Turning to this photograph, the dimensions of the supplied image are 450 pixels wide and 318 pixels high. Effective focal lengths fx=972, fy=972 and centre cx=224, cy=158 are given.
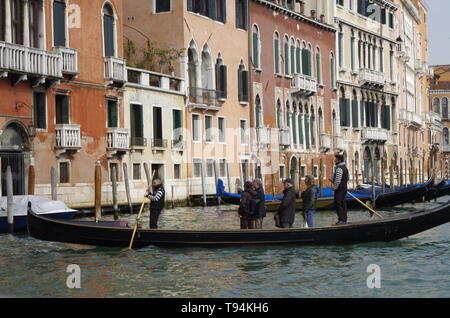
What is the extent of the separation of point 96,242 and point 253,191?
2.27m

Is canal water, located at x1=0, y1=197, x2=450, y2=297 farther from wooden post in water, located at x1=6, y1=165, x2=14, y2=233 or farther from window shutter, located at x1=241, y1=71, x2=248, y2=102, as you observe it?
window shutter, located at x1=241, y1=71, x2=248, y2=102

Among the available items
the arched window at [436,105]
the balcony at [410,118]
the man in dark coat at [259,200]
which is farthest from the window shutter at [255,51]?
the arched window at [436,105]

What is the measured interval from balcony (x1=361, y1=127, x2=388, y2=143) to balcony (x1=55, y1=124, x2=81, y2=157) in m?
19.2

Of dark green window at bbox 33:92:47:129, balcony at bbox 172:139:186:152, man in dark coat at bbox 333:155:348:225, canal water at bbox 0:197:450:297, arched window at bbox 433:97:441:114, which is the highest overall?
arched window at bbox 433:97:441:114

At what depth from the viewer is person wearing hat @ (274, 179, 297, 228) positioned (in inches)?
520

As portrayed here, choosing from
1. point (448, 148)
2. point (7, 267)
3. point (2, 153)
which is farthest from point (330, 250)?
point (448, 148)

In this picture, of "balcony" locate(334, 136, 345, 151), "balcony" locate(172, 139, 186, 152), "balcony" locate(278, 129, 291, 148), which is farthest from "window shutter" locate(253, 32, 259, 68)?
"balcony" locate(334, 136, 345, 151)

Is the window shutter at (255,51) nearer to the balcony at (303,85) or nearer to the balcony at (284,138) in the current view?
the balcony at (284,138)

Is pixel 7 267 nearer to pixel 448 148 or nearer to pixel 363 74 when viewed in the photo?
pixel 363 74

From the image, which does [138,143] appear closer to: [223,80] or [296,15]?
[223,80]

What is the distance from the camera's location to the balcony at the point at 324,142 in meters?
33.1

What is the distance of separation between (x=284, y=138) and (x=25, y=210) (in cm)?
1439

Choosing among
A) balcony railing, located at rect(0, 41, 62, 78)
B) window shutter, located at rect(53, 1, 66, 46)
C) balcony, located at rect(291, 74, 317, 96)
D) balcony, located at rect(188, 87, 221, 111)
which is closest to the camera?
balcony railing, located at rect(0, 41, 62, 78)
